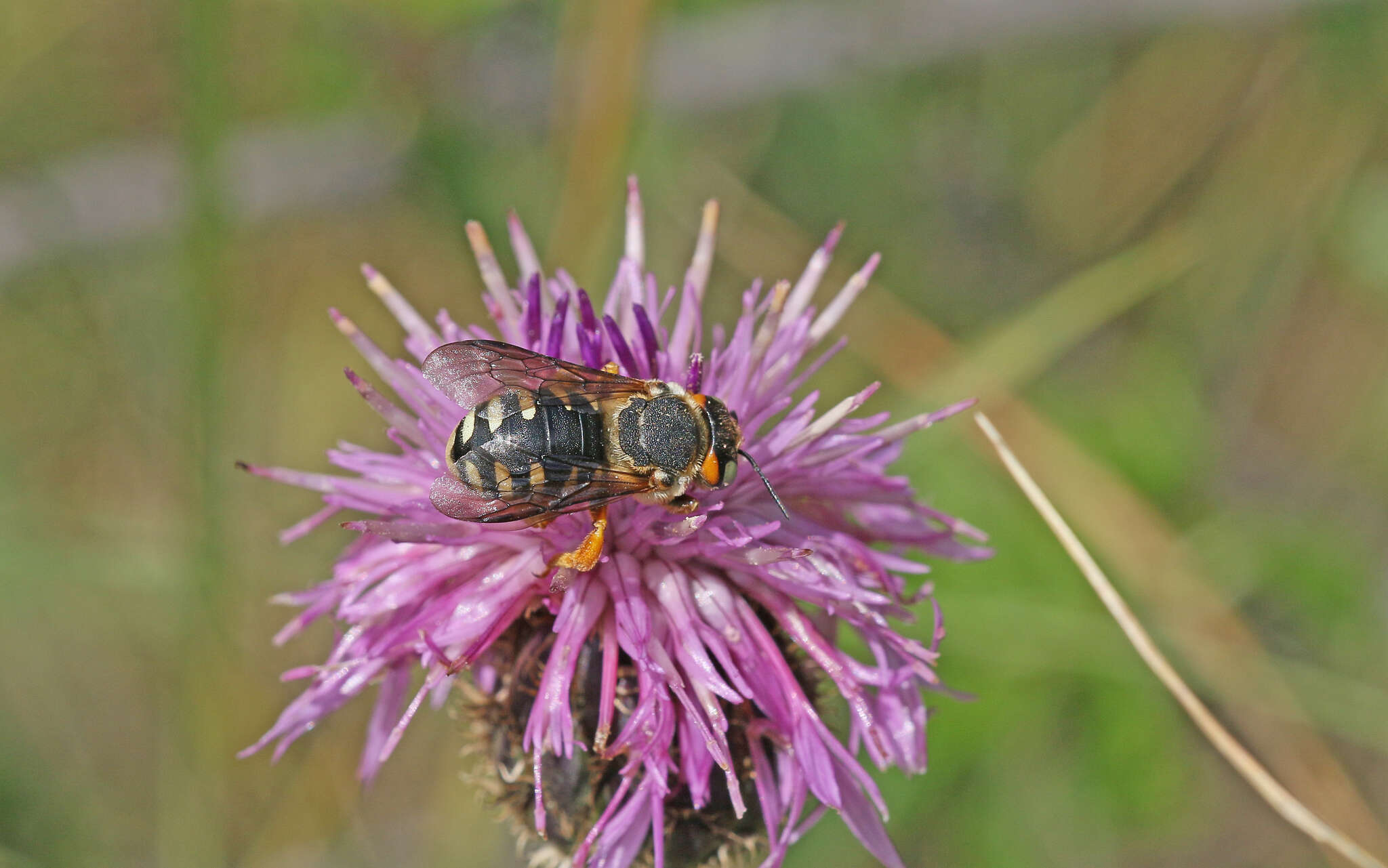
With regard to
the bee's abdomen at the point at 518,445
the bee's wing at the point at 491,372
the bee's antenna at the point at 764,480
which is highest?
the bee's wing at the point at 491,372

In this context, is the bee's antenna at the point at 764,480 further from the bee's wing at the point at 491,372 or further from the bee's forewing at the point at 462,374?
the bee's forewing at the point at 462,374

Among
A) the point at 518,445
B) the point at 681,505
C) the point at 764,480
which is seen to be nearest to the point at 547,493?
the point at 518,445

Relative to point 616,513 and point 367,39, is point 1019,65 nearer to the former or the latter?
point 367,39

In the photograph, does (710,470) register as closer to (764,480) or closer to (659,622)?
(764,480)

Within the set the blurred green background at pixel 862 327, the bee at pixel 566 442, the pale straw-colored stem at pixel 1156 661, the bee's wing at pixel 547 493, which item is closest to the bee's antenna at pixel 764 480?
the bee at pixel 566 442

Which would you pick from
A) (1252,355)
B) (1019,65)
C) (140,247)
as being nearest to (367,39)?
(140,247)

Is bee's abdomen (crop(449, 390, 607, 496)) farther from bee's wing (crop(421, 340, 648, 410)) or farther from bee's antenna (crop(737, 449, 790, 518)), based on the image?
bee's antenna (crop(737, 449, 790, 518))
